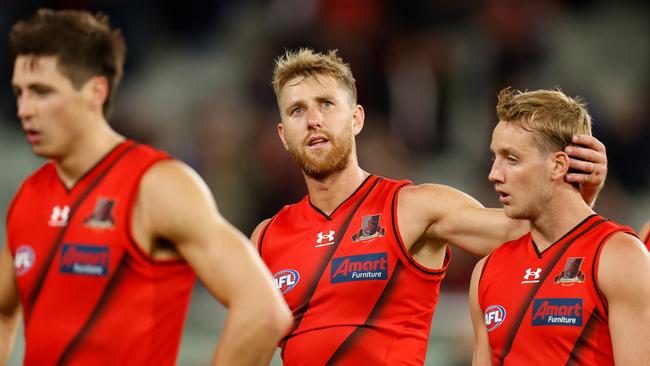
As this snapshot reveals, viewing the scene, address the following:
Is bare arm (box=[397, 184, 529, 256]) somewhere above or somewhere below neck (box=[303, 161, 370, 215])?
below

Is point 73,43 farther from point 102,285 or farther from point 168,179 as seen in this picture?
point 102,285

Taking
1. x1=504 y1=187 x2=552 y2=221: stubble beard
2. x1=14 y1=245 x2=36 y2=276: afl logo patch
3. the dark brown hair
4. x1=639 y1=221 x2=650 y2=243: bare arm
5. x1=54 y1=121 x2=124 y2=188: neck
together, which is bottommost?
x1=639 y1=221 x2=650 y2=243: bare arm

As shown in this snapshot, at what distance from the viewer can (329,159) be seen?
5.56 metres

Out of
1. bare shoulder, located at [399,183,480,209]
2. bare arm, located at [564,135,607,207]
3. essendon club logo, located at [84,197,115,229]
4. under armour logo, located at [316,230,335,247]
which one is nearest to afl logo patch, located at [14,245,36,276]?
essendon club logo, located at [84,197,115,229]

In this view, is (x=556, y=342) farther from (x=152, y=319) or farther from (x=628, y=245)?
(x=152, y=319)

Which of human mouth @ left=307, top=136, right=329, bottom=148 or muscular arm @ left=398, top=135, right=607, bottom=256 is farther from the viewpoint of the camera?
human mouth @ left=307, top=136, right=329, bottom=148

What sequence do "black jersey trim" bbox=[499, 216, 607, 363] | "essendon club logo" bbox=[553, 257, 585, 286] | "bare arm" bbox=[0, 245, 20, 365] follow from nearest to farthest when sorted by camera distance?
"bare arm" bbox=[0, 245, 20, 365], "essendon club logo" bbox=[553, 257, 585, 286], "black jersey trim" bbox=[499, 216, 607, 363]

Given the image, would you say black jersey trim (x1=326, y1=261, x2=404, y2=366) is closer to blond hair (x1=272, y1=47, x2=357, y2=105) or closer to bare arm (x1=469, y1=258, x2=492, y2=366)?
bare arm (x1=469, y1=258, x2=492, y2=366)

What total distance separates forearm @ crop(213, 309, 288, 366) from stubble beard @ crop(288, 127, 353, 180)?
6.62 ft

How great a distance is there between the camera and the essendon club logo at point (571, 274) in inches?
179

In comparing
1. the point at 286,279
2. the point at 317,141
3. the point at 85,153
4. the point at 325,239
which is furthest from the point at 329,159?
the point at 85,153

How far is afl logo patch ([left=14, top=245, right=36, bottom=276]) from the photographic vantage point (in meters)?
3.92

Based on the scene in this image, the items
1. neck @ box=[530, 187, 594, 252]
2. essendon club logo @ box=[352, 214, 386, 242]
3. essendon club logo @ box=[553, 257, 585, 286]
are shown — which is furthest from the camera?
essendon club logo @ box=[352, 214, 386, 242]

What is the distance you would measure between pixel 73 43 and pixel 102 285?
2.86ft
